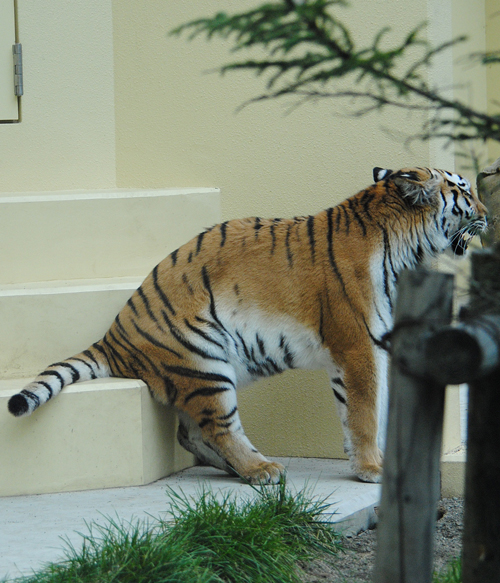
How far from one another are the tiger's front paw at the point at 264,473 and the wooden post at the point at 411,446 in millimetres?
1887

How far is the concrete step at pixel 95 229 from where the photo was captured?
15.5 feet

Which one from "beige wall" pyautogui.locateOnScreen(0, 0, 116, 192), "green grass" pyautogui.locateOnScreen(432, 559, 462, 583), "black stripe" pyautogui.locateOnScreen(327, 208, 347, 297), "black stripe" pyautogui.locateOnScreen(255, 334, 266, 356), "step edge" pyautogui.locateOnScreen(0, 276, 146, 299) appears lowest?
"green grass" pyautogui.locateOnScreen(432, 559, 462, 583)

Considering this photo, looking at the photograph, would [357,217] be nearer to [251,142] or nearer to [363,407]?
[363,407]

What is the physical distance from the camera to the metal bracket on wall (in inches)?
209

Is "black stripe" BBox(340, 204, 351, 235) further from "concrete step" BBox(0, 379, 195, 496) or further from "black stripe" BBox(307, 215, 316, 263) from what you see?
"concrete step" BBox(0, 379, 195, 496)

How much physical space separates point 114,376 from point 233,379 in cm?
65

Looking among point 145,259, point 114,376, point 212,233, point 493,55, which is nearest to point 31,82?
point 145,259

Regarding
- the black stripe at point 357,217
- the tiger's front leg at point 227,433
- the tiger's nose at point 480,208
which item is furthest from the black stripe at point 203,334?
the tiger's nose at point 480,208

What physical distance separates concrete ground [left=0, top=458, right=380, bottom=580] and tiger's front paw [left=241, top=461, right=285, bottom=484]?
0.20ft

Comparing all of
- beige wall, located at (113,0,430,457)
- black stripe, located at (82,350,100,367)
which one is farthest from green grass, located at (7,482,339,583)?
beige wall, located at (113,0,430,457)

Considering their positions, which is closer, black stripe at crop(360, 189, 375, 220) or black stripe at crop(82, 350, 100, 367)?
black stripe at crop(360, 189, 375, 220)

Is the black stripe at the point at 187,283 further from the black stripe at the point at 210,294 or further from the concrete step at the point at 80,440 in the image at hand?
the concrete step at the point at 80,440

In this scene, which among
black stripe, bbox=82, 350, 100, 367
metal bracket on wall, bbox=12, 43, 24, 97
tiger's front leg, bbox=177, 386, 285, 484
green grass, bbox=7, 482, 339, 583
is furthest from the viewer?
metal bracket on wall, bbox=12, 43, 24, 97

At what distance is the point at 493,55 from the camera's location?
1769mm
